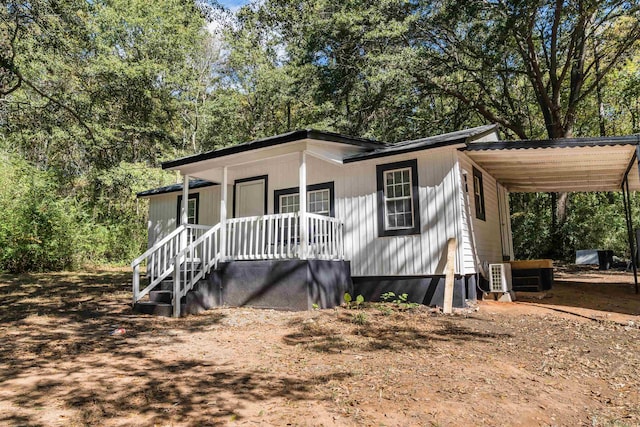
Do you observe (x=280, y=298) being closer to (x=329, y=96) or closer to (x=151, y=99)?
(x=329, y=96)

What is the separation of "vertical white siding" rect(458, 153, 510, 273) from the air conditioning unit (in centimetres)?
40

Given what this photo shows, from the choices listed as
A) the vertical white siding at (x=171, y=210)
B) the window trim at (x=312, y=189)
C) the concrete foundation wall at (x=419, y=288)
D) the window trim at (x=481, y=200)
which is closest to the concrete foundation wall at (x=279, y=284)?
the concrete foundation wall at (x=419, y=288)

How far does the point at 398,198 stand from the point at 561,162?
3863 millimetres

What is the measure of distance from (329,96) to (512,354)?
46.8 ft

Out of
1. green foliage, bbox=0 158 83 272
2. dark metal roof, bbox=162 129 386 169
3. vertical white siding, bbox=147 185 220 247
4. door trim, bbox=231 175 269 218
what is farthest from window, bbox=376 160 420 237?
green foliage, bbox=0 158 83 272

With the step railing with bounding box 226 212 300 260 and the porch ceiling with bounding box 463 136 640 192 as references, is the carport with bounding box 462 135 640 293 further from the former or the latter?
the step railing with bounding box 226 212 300 260

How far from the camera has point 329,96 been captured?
17.4m

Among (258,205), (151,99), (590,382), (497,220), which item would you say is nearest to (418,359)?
(590,382)

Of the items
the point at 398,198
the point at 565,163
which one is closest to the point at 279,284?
the point at 398,198

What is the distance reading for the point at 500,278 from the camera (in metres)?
8.95

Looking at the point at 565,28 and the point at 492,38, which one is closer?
the point at 492,38

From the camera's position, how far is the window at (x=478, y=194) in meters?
9.60

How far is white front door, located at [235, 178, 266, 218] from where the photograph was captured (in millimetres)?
10813

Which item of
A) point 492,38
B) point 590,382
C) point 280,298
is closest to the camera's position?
point 590,382
